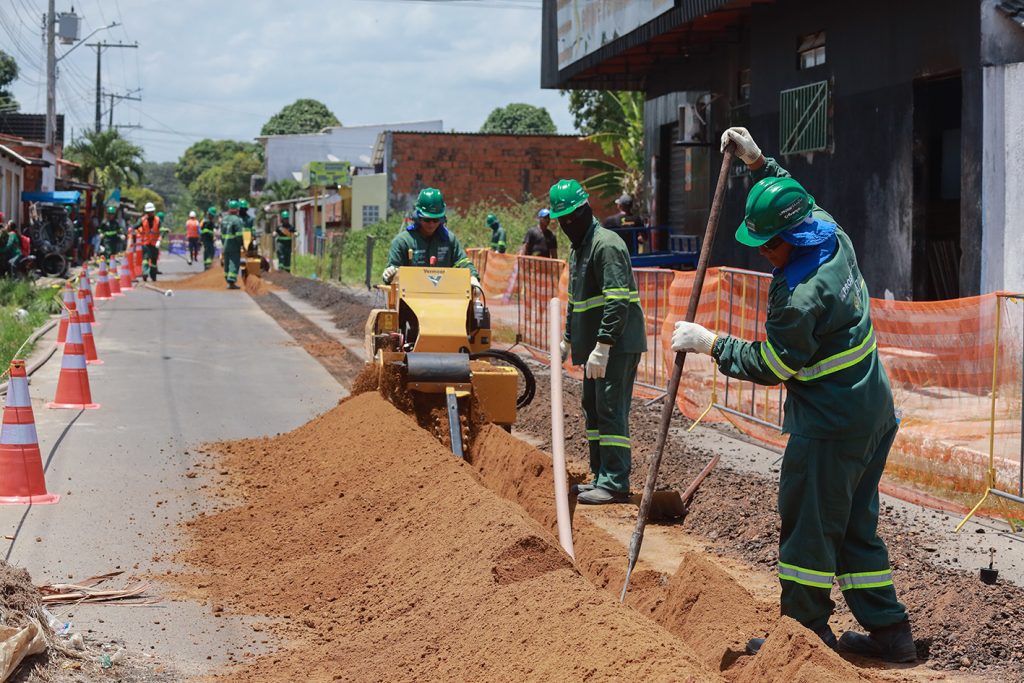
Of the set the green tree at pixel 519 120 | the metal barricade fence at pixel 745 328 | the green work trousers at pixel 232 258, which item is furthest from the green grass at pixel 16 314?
the green tree at pixel 519 120

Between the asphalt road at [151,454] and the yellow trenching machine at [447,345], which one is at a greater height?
the yellow trenching machine at [447,345]

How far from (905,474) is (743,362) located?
4049 millimetres


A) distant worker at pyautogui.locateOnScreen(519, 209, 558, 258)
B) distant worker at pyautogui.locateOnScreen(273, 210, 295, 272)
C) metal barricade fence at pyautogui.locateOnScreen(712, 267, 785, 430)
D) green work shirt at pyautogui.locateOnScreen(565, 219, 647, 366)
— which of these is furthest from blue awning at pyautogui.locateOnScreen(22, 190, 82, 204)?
green work shirt at pyautogui.locateOnScreen(565, 219, 647, 366)

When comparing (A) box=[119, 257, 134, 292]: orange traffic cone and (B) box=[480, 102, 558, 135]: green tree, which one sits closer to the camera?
(A) box=[119, 257, 134, 292]: orange traffic cone

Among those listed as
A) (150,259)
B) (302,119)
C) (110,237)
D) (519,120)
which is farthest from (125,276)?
(302,119)

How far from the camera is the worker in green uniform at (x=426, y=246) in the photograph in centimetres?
1074

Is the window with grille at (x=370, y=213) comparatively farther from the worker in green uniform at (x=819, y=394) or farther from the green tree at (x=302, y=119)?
the green tree at (x=302, y=119)

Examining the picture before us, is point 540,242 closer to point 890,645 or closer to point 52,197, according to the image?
point 890,645

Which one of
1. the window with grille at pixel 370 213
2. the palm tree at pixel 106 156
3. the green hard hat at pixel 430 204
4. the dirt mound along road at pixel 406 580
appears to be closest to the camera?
the dirt mound along road at pixel 406 580

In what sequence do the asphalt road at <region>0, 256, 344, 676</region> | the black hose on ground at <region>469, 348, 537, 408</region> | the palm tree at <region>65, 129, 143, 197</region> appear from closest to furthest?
the asphalt road at <region>0, 256, 344, 676</region> → the black hose on ground at <region>469, 348, 537, 408</region> → the palm tree at <region>65, 129, 143, 197</region>

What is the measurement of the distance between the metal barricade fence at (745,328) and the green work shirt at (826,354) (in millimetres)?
5201

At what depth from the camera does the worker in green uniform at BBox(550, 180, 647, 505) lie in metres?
8.30

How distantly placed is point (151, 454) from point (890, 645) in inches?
261

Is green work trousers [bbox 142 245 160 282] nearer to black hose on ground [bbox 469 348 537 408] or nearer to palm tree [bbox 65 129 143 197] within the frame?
black hose on ground [bbox 469 348 537 408]
